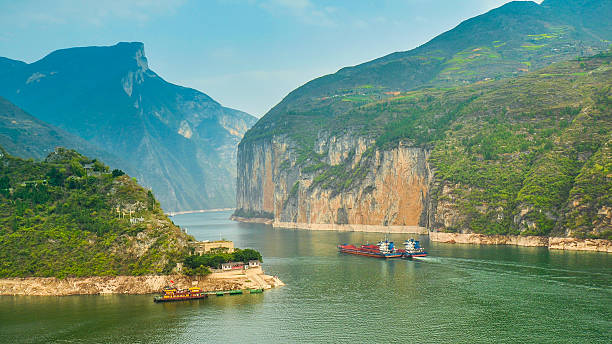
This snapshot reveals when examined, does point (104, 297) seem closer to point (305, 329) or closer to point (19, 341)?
point (19, 341)

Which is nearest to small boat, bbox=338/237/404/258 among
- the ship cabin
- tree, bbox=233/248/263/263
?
tree, bbox=233/248/263/263

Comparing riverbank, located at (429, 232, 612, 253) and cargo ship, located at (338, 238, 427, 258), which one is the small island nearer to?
cargo ship, located at (338, 238, 427, 258)

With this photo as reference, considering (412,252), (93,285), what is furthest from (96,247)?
(412,252)

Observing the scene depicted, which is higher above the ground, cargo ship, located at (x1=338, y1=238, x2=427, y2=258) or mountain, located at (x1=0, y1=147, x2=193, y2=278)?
mountain, located at (x1=0, y1=147, x2=193, y2=278)

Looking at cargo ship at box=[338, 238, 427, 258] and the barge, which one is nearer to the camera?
the barge

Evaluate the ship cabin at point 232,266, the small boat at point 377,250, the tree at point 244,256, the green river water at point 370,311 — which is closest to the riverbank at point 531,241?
the green river water at point 370,311
